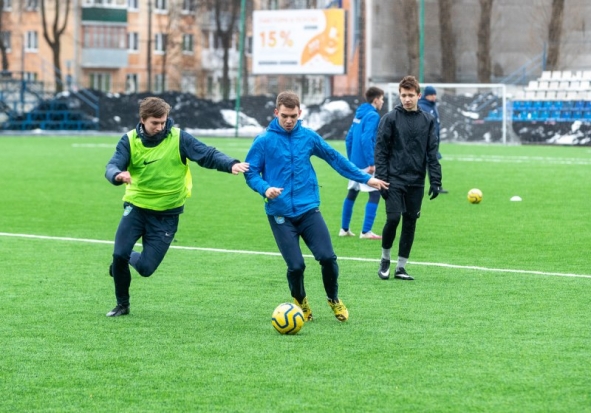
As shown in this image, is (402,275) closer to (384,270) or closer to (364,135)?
(384,270)

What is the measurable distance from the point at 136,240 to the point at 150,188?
42 cm

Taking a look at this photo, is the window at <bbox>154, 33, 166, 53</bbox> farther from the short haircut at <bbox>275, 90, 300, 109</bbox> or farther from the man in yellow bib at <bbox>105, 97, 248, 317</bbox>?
the short haircut at <bbox>275, 90, 300, 109</bbox>

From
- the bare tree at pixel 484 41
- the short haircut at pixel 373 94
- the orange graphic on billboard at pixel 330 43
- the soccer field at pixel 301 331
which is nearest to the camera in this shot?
the soccer field at pixel 301 331

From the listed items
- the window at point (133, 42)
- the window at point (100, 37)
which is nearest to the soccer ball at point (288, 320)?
the window at point (100, 37)

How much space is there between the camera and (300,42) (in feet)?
176

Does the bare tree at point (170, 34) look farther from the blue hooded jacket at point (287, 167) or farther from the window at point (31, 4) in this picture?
the blue hooded jacket at point (287, 167)

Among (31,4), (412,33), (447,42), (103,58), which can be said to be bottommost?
(447,42)

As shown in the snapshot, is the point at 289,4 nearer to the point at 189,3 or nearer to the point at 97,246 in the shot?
the point at 189,3

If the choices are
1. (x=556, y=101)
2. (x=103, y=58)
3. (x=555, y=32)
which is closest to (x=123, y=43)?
(x=103, y=58)

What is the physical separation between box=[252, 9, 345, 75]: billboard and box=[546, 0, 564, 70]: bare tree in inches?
373

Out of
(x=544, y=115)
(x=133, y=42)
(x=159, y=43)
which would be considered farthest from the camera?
(x=159, y=43)

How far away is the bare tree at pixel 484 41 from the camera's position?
55.5 m

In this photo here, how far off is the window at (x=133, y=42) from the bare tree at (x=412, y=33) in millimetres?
46112

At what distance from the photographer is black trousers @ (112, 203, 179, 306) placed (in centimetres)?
922
